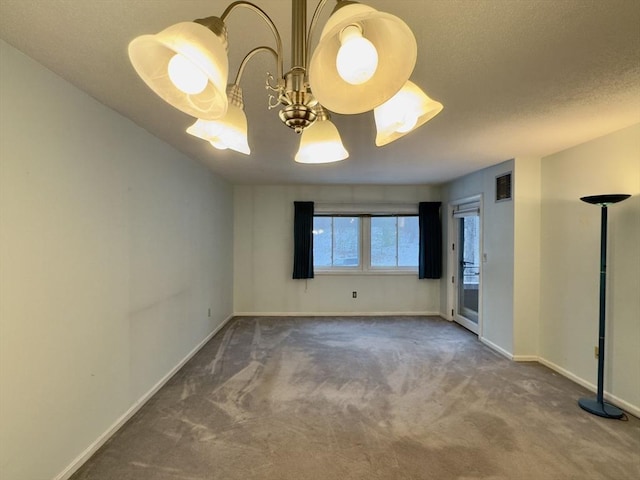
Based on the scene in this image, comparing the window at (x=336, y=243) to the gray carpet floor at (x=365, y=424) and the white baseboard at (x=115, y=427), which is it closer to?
the gray carpet floor at (x=365, y=424)

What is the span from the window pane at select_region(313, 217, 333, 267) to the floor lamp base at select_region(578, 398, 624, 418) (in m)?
3.81

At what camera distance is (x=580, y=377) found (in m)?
3.03

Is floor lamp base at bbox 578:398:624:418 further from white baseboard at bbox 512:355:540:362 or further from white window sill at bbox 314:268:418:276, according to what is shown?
white window sill at bbox 314:268:418:276

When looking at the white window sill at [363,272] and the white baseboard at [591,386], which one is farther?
the white window sill at [363,272]

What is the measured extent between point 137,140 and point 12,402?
6.27ft

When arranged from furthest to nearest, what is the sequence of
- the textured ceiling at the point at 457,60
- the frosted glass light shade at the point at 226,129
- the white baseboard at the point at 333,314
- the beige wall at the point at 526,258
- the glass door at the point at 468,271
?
the white baseboard at the point at 333,314, the glass door at the point at 468,271, the beige wall at the point at 526,258, the textured ceiling at the point at 457,60, the frosted glass light shade at the point at 226,129

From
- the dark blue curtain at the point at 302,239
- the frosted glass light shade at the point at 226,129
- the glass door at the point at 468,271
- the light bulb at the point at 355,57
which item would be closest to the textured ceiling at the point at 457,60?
the frosted glass light shade at the point at 226,129

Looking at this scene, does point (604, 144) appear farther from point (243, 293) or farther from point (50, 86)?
point (243, 293)

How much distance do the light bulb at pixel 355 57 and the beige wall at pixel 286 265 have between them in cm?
494

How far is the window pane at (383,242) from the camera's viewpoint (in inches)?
223

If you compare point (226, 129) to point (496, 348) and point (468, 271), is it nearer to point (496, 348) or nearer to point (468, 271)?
point (496, 348)

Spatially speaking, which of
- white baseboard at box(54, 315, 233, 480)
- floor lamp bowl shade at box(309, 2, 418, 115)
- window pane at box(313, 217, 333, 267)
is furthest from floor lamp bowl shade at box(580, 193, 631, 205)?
white baseboard at box(54, 315, 233, 480)

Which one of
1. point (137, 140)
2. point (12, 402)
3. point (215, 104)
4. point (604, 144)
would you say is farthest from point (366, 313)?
point (215, 104)

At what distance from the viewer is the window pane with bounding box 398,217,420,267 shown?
568cm
